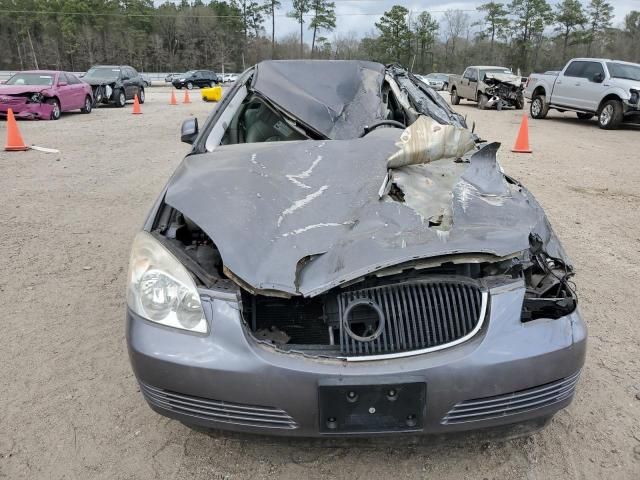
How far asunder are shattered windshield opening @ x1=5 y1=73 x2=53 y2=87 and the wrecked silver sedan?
13778 mm

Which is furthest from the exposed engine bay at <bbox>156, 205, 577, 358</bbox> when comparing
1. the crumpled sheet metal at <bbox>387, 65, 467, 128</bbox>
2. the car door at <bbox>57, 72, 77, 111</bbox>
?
the car door at <bbox>57, 72, 77, 111</bbox>

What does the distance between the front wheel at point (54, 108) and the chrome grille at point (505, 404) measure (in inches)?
579

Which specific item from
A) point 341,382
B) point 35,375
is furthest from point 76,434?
point 341,382

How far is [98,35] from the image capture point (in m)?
62.2

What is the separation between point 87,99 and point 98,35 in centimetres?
5522

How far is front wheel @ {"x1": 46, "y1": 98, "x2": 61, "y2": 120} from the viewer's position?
13453 mm

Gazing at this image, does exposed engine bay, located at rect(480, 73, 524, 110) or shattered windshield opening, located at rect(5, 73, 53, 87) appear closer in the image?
shattered windshield opening, located at rect(5, 73, 53, 87)

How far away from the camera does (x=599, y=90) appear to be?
12828 millimetres

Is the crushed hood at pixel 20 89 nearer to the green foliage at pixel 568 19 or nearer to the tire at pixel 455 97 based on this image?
the tire at pixel 455 97

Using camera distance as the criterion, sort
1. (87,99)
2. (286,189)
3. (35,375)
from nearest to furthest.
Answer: (286,189) → (35,375) → (87,99)

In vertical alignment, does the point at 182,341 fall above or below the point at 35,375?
above

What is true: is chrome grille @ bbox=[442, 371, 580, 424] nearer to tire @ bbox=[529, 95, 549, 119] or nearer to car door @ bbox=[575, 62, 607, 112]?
car door @ bbox=[575, 62, 607, 112]

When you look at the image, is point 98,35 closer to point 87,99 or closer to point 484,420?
point 87,99

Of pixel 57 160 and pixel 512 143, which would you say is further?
pixel 512 143
